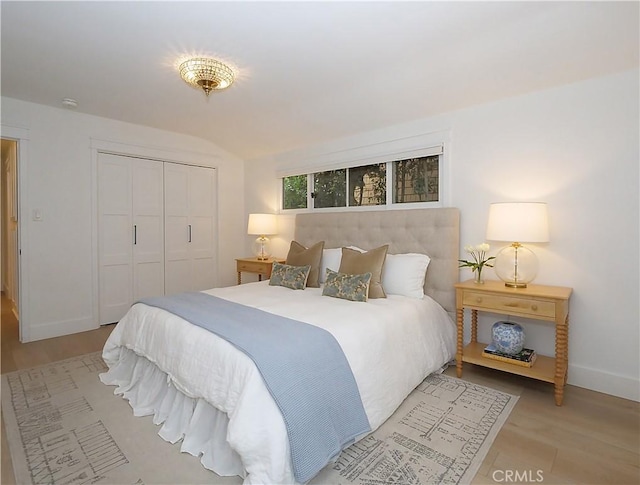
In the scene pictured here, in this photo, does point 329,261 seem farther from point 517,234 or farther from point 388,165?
point 517,234

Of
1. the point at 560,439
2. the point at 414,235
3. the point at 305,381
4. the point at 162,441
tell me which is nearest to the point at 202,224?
the point at 414,235

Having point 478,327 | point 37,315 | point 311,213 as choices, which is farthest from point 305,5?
point 37,315

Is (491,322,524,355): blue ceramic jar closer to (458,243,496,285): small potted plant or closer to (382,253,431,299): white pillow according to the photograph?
(458,243,496,285): small potted plant

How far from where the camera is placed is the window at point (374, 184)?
339 centimetres

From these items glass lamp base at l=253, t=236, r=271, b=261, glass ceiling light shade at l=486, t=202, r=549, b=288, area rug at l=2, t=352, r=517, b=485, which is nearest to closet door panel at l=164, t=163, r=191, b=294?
glass lamp base at l=253, t=236, r=271, b=261

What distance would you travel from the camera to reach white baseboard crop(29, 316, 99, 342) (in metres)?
3.60

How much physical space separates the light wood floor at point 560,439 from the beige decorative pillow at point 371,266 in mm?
904

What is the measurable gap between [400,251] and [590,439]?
6.21 feet

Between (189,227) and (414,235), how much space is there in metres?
3.12

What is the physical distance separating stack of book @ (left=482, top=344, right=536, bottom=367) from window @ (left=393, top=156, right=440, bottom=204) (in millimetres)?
1442

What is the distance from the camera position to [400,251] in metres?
3.36

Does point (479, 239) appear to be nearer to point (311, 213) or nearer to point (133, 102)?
point (311, 213)

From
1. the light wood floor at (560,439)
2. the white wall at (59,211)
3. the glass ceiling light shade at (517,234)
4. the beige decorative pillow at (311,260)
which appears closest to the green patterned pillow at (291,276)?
the beige decorative pillow at (311,260)

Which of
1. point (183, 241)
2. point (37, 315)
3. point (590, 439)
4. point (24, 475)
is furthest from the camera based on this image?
point (183, 241)
